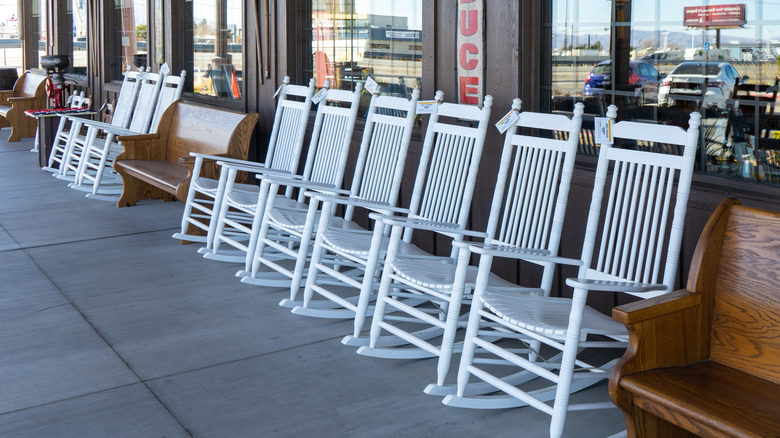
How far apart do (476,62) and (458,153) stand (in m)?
0.59

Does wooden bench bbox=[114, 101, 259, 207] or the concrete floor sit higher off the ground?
wooden bench bbox=[114, 101, 259, 207]

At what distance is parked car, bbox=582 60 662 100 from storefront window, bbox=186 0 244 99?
336 cm

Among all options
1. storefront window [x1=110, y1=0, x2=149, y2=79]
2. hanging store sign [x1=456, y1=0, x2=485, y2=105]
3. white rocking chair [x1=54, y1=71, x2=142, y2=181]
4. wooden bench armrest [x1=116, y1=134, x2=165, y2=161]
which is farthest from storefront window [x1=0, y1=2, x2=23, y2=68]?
hanging store sign [x1=456, y1=0, x2=485, y2=105]

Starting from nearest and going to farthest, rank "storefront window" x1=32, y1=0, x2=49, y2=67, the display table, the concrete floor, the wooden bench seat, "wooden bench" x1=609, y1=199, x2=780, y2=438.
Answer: the wooden bench seat
"wooden bench" x1=609, y1=199, x2=780, y2=438
the concrete floor
the display table
"storefront window" x1=32, y1=0, x2=49, y2=67

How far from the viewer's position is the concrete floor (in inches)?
112

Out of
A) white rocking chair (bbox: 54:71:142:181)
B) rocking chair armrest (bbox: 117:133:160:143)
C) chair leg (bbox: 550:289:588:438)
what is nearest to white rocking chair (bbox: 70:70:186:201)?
white rocking chair (bbox: 54:71:142:181)

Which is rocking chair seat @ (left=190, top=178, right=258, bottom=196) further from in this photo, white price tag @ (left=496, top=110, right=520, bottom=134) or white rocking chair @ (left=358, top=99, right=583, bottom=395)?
white price tag @ (left=496, top=110, right=520, bottom=134)

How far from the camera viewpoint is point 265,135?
6039 millimetres

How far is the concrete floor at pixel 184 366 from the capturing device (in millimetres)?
2840

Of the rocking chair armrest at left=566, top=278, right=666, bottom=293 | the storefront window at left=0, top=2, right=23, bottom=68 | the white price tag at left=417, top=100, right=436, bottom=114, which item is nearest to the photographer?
A: the rocking chair armrest at left=566, top=278, right=666, bottom=293

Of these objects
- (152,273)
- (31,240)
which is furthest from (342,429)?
(31,240)

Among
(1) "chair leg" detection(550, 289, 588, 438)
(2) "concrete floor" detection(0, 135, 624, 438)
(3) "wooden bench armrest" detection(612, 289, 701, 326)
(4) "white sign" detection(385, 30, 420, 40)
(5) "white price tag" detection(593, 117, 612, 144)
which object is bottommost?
(2) "concrete floor" detection(0, 135, 624, 438)

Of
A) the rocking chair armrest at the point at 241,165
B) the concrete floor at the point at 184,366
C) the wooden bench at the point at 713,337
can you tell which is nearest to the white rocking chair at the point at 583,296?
the concrete floor at the point at 184,366

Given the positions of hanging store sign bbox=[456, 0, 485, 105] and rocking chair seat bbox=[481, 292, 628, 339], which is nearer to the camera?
rocking chair seat bbox=[481, 292, 628, 339]
